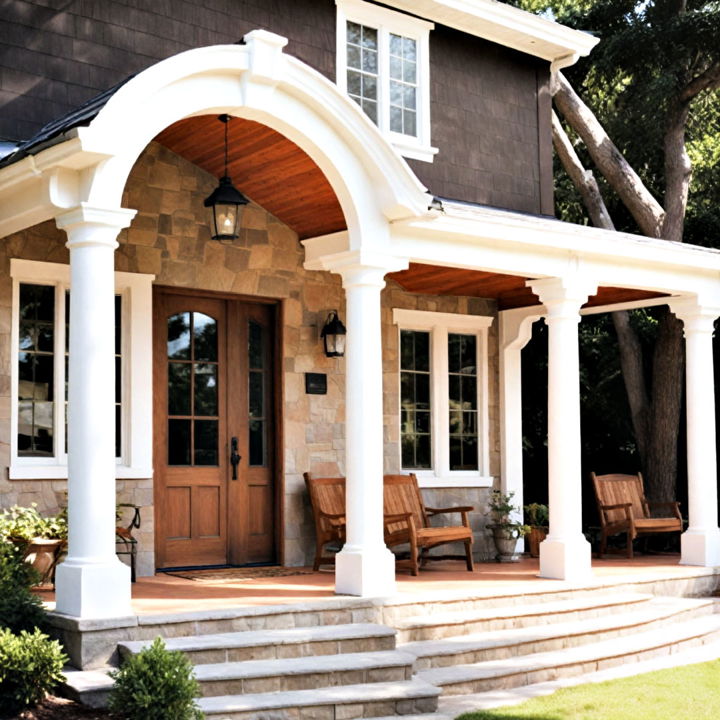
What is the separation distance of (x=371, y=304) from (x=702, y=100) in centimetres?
1126

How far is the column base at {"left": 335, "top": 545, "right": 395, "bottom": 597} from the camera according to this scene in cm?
814

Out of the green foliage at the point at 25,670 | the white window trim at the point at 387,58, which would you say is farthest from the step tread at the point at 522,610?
the white window trim at the point at 387,58

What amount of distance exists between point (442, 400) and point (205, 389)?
2890 mm

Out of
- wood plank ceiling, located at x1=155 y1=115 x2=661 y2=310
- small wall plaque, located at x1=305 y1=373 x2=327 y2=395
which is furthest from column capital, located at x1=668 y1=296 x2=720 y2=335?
small wall plaque, located at x1=305 y1=373 x2=327 y2=395

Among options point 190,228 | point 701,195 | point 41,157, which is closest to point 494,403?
point 190,228

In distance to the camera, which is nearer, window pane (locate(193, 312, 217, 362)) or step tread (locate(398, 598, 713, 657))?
step tread (locate(398, 598, 713, 657))

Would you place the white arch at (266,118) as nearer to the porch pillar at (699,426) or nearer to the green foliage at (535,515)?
the porch pillar at (699,426)

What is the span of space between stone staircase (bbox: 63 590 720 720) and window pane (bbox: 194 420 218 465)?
2725mm

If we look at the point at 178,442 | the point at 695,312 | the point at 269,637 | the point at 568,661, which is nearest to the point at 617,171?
the point at 695,312

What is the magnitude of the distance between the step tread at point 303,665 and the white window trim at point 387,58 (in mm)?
5689

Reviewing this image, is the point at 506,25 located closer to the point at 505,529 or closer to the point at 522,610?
the point at 505,529

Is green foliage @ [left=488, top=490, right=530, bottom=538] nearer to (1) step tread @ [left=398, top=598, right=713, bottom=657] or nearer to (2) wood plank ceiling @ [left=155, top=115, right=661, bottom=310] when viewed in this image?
(1) step tread @ [left=398, top=598, right=713, bottom=657]

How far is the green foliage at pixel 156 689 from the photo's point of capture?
5.77 metres

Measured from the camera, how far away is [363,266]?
8547 mm
